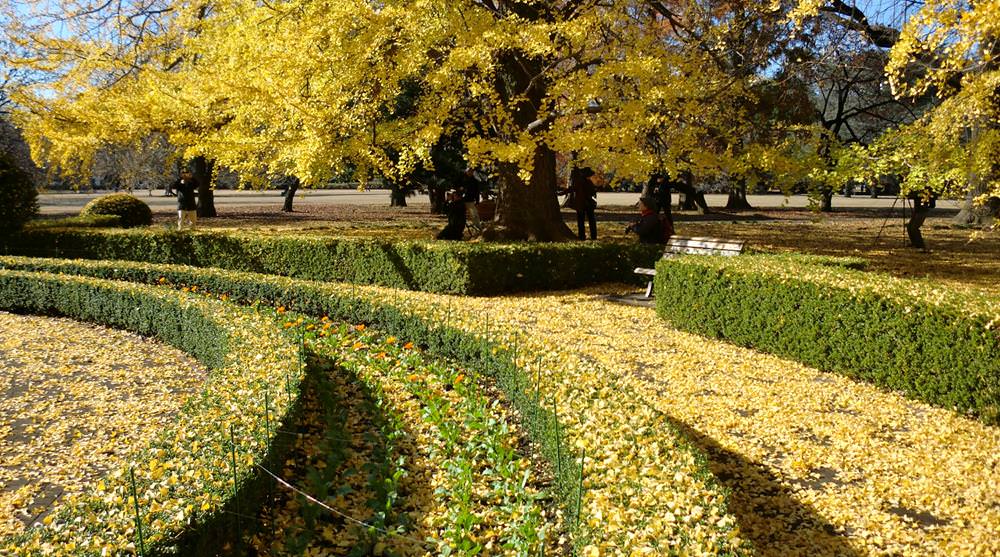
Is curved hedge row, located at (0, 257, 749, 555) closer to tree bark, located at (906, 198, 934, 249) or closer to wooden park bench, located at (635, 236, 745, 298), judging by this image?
wooden park bench, located at (635, 236, 745, 298)

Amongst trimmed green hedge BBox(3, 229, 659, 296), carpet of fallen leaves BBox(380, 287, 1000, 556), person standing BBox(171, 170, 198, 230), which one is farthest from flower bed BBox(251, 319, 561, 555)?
person standing BBox(171, 170, 198, 230)

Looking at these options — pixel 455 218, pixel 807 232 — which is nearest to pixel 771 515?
pixel 455 218

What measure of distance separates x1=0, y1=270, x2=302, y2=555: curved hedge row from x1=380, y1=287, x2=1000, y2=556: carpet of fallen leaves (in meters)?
1.60

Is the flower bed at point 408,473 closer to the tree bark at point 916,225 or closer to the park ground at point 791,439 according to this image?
the park ground at point 791,439

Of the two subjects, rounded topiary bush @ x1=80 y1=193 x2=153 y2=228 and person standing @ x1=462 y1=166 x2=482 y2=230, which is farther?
rounded topiary bush @ x1=80 y1=193 x2=153 y2=228

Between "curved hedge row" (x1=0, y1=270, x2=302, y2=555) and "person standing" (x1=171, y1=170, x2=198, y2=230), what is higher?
"person standing" (x1=171, y1=170, x2=198, y2=230)

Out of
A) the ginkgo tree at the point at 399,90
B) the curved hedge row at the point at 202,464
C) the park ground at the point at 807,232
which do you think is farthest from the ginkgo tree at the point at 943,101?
the curved hedge row at the point at 202,464

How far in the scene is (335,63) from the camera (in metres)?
10.3

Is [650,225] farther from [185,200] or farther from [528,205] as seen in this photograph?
[185,200]

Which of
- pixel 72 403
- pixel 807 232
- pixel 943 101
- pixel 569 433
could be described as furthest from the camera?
pixel 807 232

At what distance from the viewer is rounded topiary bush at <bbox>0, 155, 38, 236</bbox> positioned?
13.6 meters

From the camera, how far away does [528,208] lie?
13.9 m

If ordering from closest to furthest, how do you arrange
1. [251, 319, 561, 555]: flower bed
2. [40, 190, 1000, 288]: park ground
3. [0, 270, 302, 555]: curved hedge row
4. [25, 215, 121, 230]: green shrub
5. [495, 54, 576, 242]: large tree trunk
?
[0, 270, 302, 555]: curved hedge row → [251, 319, 561, 555]: flower bed → [40, 190, 1000, 288]: park ground → [495, 54, 576, 242]: large tree trunk → [25, 215, 121, 230]: green shrub

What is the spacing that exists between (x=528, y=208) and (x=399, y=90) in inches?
157
